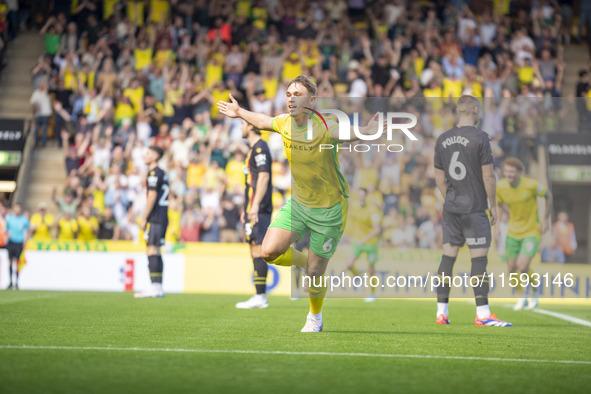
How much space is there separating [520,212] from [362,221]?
387cm

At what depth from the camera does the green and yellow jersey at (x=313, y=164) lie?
832cm

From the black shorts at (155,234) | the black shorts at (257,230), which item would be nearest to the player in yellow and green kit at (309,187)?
the black shorts at (257,230)

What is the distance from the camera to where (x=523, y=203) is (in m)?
12.5

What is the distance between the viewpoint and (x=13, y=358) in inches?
241

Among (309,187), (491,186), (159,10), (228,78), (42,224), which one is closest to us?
(309,187)

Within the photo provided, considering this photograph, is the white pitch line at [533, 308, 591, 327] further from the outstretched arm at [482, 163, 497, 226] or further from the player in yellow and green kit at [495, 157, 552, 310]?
the outstretched arm at [482, 163, 497, 226]

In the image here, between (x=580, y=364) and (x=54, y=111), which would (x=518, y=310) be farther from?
(x=54, y=111)

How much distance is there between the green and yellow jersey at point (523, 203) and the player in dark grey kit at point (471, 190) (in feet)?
9.10

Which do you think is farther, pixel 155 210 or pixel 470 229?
pixel 155 210

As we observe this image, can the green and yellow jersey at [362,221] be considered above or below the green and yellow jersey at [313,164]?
below

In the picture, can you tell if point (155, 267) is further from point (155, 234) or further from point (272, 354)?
point (272, 354)

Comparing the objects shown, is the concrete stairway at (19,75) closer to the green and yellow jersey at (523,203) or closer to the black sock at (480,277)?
the green and yellow jersey at (523,203)

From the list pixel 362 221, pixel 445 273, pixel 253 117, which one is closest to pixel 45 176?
pixel 362 221

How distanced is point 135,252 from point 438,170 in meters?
9.32
